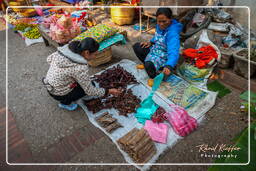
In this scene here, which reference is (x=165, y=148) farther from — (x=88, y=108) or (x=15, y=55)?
(x=15, y=55)

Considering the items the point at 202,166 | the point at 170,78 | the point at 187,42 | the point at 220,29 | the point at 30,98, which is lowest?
the point at 202,166

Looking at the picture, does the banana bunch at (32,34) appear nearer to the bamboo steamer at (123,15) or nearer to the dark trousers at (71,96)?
the bamboo steamer at (123,15)

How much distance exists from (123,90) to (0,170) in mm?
2124

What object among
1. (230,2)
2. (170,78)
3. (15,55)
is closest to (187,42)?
(170,78)

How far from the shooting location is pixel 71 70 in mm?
2424

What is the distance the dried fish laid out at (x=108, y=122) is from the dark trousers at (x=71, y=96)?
52 cm

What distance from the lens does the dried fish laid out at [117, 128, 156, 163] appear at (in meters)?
2.16

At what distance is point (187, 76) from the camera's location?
11.4ft

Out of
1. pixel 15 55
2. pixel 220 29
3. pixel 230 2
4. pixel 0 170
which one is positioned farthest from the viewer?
pixel 15 55

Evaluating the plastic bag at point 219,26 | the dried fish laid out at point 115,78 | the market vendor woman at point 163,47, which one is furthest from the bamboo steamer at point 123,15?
the dried fish laid out at point 115,78

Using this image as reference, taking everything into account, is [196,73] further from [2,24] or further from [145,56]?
[2,24]

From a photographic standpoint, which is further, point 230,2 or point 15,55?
point 15,55

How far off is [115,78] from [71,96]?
Result: 0.99 m

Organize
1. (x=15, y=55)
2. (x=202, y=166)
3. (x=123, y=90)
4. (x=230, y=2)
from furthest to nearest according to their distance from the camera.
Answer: (x=15, y=55) < (x=230, y=2) < (x=123, y=90) < (x=202, y=166)
